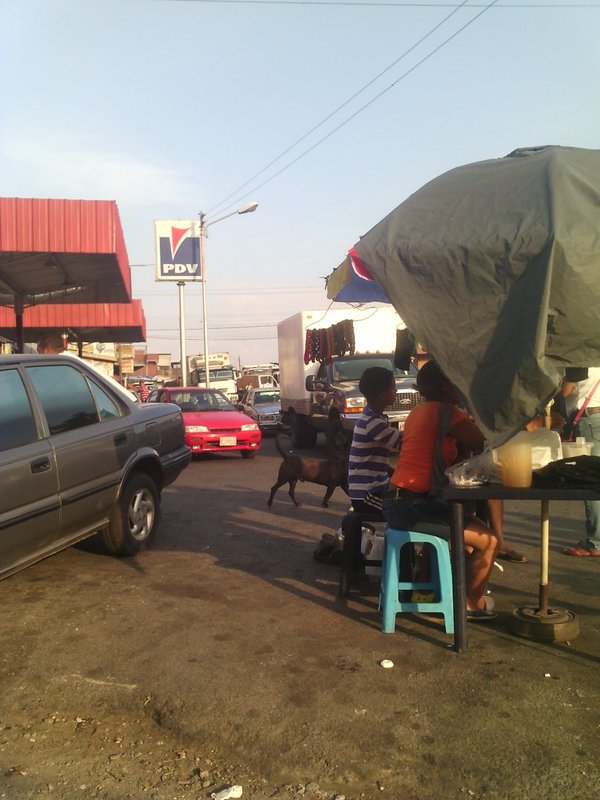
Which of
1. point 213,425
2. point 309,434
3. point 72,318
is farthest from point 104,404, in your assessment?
point 72,318

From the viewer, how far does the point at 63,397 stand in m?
5.58

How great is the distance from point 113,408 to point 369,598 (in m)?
2.71

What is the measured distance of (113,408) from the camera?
6348mm

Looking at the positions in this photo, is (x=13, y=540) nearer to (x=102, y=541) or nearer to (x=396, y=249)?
(x=102, y=541)

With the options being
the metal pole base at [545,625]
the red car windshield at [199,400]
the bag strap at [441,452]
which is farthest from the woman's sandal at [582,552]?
the red car windshield at [199,400]

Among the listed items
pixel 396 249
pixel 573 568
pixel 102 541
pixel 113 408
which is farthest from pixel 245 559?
pixel 396 249

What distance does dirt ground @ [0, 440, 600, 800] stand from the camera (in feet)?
9.91

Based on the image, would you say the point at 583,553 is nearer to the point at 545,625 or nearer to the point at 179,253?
the point at 545,625

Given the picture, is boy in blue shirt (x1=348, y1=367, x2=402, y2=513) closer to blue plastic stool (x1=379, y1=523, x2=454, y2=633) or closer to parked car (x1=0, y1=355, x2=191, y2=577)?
blue plastic stool (x1=379, y1=523, x2=454, y2=633)

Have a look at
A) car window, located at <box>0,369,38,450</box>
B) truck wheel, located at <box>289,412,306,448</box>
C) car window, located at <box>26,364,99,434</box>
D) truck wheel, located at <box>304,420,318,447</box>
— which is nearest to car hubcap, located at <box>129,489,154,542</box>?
car window, located at <box>26,364,99,434</box>

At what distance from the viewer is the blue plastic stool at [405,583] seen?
14.4 ft

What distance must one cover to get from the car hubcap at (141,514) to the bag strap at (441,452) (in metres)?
3.05

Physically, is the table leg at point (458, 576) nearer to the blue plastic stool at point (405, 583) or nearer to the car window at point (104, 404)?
the blue plastic stool at point (405, 583)

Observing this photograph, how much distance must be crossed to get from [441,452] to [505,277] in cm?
116
